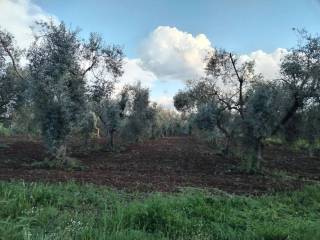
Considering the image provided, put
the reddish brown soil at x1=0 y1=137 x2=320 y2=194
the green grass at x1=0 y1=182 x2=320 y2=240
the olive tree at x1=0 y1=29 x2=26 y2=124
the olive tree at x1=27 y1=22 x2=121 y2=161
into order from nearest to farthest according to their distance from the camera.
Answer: the green grass at x1=0 y1=182 x2=320 y2=240
the reddish brown soil at x1=0 y1=137 x2=320 y2=194
the olive tree at x1=27 y1=22 x2=121 y2=161
the olive tree at x1=0 y1=29 x2=26 y2=124

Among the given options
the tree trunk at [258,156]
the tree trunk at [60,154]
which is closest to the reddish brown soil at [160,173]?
the tree trunk at [258,156]

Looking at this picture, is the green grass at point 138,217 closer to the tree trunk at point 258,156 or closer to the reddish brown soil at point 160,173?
the reddish brown soil at point 160,173

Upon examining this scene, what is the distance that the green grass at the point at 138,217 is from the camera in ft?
23.4

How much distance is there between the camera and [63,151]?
21484 mm

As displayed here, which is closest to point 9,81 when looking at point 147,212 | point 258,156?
point 258,156

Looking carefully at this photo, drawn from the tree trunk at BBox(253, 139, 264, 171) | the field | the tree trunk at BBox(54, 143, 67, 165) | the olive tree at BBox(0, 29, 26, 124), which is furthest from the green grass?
the olive tree at BBox(0, 29, 26, 124)

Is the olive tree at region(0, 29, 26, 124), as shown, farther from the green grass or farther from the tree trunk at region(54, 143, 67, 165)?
the green grass

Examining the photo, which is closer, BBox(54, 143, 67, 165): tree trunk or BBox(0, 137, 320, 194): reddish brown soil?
BBox(0, 137, 320, 194): reddish brown soil

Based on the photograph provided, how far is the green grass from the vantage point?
712 cm

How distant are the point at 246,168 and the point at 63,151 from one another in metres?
8.79

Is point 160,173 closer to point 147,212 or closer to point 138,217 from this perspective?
point 147,212

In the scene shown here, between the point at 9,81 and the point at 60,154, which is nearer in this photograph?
the point at 60,154

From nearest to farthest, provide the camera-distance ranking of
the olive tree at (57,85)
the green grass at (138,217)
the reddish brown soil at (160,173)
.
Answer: the green grass at (138,217) < the reddish brown soil at (160,173) < the olive tree at (57,85)

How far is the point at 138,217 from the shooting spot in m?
8.44
